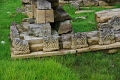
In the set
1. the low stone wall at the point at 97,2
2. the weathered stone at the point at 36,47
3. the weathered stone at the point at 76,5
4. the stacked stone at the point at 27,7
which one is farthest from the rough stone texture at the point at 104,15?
the low stone wall at the point at 97,2

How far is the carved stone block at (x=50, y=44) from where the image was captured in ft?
22.4

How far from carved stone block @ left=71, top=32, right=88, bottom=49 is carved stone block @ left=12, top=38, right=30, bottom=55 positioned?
1.03 metres

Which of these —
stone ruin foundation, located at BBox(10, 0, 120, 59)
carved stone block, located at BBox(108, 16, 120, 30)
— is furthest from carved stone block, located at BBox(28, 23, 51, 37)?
carved stone block, located at BBox(108, 16, 120, 30)

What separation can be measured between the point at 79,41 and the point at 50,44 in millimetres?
652

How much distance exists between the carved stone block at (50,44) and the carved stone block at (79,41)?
0.38 meters

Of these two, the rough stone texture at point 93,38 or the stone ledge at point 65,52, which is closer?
the stone ledge at point 65,52

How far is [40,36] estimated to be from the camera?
744 cm

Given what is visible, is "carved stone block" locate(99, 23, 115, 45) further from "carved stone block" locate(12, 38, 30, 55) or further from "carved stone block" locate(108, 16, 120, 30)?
"carved stone block" locate(12, 38, 30, 55)

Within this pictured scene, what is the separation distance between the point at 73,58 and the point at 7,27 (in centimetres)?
390

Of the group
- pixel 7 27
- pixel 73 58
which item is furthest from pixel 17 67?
pixel 7 27

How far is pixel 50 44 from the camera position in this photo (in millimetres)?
6863

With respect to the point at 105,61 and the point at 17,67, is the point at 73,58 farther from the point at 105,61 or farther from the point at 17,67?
the point at 17,67

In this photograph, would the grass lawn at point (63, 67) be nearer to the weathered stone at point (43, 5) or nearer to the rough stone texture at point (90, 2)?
the weathered stone at point (43, 5)

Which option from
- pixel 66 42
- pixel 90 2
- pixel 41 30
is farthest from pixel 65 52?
pixel 90 2
